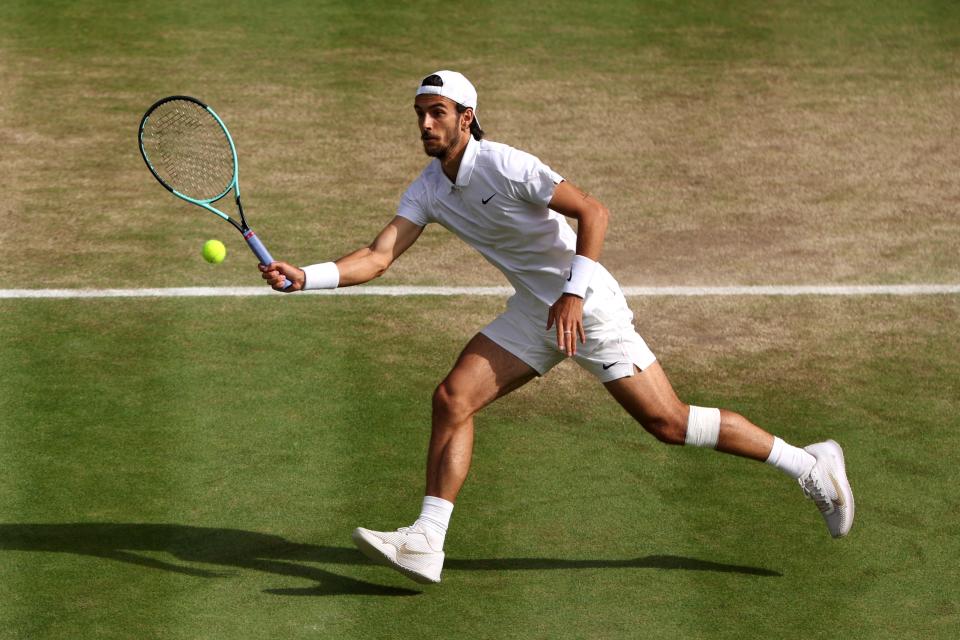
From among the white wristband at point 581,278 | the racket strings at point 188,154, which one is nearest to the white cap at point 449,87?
the white wristband at point 581,278

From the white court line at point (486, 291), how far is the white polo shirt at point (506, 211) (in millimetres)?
3312

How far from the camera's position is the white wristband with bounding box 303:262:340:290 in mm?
7848

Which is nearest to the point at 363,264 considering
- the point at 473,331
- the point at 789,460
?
the point at 789,460

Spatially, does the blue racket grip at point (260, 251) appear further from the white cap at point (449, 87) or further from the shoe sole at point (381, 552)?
the shoe sole at point (381, 552)

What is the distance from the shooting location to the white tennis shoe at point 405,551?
24.7 feet

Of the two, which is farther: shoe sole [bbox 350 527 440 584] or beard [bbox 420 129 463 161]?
beard [bbox 420 129 463 161]

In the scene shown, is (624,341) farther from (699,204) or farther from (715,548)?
(699,204)

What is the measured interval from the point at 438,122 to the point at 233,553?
2.24m

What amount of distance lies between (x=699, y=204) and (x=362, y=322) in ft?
10.3

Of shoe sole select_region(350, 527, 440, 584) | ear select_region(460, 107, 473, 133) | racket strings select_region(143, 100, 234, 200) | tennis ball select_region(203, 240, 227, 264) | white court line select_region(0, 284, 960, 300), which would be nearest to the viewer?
shoe sole select_region(350, 527, 440, 584)

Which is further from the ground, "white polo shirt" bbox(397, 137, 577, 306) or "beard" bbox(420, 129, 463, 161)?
"beard" bbox(420, 129, 463, 161)

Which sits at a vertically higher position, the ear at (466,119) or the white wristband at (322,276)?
the ear at (466,119)

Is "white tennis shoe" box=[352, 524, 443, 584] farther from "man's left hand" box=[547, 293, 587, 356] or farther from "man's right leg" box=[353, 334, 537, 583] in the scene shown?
"man's left hand" box=[547, 293, 587, 356]

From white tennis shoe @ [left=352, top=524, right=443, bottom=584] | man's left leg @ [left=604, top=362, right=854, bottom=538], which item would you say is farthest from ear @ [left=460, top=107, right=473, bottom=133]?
white tennis shoe @ [left=352, top=524, right=443, bottom=584]
